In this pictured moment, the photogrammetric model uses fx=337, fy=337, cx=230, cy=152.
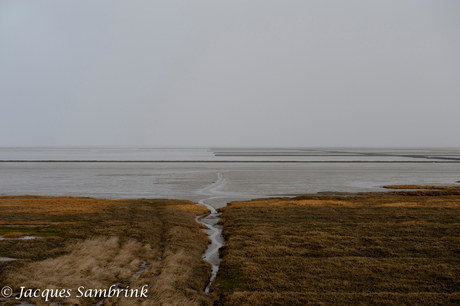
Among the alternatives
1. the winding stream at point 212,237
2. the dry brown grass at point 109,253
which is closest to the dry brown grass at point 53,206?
the dry brown grass at point 109,253

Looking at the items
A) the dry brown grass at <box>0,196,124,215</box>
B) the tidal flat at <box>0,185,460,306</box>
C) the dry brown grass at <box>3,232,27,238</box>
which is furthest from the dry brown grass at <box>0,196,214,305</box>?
the dry brown grass at <box>3,232,27,238</box>

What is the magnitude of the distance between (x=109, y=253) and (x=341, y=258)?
12.5 m

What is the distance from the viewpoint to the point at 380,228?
2492cm

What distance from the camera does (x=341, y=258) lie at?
58.5 feet

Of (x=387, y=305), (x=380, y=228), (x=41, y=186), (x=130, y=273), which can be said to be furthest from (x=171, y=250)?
(x=41, y=186)

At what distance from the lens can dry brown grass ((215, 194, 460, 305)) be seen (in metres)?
13.6

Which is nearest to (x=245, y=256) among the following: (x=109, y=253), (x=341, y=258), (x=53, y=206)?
(x=341, y=258)

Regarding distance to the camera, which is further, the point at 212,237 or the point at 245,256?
the point at 212,237

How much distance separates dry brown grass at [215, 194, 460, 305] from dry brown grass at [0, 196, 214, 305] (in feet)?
6.40

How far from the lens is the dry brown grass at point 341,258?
13.6 meters

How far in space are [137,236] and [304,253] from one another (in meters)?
11.1

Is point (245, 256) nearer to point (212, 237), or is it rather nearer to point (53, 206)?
point (212, 237)

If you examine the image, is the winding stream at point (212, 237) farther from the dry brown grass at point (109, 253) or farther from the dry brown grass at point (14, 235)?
the dry brown grass at point (14, 235)

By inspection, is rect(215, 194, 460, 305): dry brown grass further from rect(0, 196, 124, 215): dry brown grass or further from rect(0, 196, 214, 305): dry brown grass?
rect(0, 196, 124, 215): dry brown grass
